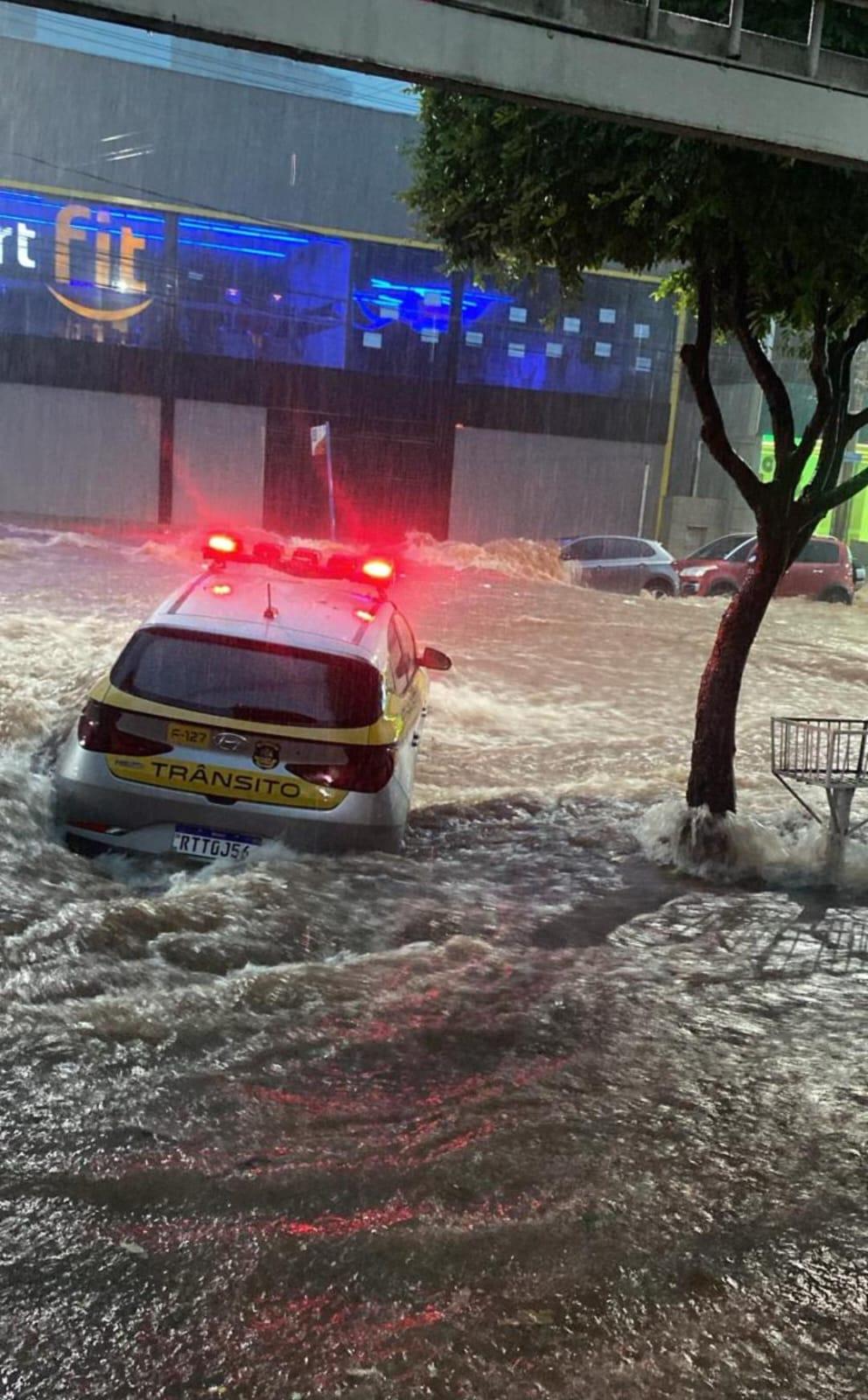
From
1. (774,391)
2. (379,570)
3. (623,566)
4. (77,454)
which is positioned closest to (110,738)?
(379,570)

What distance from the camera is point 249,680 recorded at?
606cm

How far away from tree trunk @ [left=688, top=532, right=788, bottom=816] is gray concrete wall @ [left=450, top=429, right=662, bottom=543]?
2361 centimetres

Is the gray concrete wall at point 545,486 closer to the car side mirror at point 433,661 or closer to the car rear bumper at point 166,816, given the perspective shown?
the car side mirror at point 433,661

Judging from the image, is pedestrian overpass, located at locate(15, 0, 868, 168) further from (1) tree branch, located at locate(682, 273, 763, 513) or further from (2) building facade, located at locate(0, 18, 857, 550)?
(2) building facade, located at locate(0, 18, 857, 550)

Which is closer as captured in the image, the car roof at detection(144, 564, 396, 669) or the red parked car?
A: the car roof at detection(144, 564, 396, 669)

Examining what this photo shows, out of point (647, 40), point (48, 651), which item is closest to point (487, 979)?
point (647, 40)

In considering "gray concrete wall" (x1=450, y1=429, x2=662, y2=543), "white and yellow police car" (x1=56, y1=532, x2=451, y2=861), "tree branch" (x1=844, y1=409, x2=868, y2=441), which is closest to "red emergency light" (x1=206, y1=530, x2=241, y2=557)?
"white and yellow police car" (x1=56, y1=532, x2=451, y2=861)

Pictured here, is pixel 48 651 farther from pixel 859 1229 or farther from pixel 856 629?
pixel 856 629

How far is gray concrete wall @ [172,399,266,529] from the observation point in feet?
96.7

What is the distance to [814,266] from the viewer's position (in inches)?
265

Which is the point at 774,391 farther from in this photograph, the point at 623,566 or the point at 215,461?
the point at 215,461

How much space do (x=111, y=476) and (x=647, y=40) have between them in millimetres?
26260

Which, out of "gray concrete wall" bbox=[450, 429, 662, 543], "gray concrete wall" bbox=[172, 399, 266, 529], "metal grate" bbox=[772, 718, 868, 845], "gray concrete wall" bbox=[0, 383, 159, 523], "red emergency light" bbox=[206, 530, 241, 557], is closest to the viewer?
"metal grate" bbox=[772, 718, 868, 845]

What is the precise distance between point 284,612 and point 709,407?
10.2 ft
